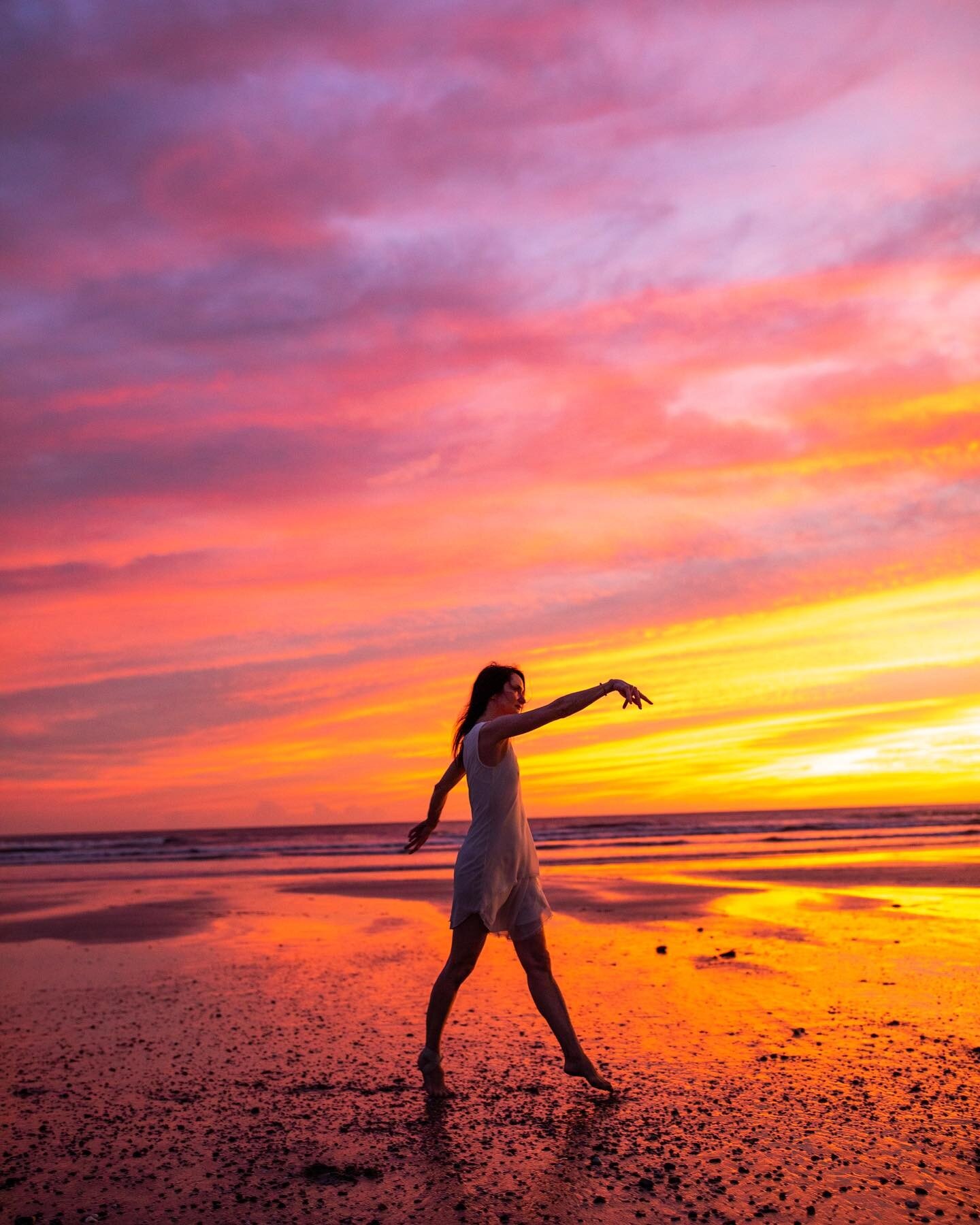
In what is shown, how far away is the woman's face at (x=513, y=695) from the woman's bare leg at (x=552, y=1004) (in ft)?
3.85

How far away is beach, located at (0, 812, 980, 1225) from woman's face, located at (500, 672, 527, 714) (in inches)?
78.0

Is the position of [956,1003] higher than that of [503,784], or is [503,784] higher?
[503,784]

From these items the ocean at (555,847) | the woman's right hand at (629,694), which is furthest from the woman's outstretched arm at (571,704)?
the ocean at (555,847)

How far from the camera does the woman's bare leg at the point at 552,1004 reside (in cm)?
536

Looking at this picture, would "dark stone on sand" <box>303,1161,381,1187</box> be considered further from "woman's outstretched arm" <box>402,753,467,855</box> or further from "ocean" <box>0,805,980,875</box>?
"ocean" <box>0,805,980,875</box>

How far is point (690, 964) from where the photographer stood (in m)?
9.41

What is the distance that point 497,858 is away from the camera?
559 cm

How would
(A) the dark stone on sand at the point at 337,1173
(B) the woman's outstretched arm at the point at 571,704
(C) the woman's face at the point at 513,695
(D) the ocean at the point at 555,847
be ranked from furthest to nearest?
(D) the ocean at the point at 555,847
(C) the woman's face at the point at 513,695
(B) the woman's outstretched arm at the point at 571,704
(A) the dark stone on sand at the point at 337,1173

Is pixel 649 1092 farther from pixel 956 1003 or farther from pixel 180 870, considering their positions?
pixel 180 870

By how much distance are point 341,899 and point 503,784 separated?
12.9 metres

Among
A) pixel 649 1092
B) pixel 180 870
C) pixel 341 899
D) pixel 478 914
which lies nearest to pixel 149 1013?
pixel 478 914

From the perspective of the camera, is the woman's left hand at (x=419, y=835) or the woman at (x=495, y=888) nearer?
the woman at (x=495, y=888)

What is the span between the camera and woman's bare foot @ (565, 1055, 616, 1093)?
5.33m

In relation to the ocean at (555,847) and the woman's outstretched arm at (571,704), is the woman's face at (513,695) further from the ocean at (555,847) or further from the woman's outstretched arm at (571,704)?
the ocean at (555,847)
